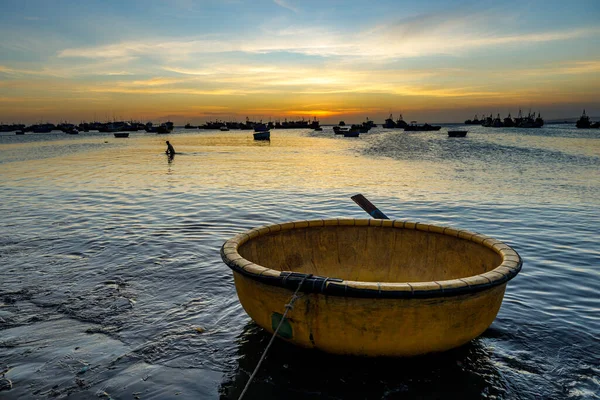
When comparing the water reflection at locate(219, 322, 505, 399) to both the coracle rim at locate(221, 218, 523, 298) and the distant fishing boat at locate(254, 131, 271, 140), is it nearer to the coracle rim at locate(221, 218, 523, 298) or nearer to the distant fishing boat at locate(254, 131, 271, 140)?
the coracle rim at locate(221, 218, 523, 298)

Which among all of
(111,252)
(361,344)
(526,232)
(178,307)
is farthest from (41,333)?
(526,232)

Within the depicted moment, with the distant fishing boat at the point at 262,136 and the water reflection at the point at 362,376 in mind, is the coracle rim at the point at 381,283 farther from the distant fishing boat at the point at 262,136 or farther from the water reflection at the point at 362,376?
the distant fishing boat at the point at 262,136

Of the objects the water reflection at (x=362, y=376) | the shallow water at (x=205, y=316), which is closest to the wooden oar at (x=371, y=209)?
the shallow water at (x=205, y=316)

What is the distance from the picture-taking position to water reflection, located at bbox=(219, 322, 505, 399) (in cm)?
346

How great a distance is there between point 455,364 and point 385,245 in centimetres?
201

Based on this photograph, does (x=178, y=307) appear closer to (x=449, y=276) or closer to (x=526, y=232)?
(x=449, y=276)

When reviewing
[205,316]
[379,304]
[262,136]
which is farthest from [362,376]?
[262,136]

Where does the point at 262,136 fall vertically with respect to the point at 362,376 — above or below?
above

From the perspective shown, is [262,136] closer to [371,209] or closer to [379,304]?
[371,209]

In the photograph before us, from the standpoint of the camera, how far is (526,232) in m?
9.09

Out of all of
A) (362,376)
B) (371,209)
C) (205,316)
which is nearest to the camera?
(362,376)

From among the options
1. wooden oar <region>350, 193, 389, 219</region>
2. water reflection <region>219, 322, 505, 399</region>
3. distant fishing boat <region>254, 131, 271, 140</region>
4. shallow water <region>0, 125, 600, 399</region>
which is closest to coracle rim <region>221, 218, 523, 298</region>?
water reflection <region>219, 322, 505, 399</region>

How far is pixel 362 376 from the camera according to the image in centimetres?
365

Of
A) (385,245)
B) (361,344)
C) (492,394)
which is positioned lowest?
(492,394)
